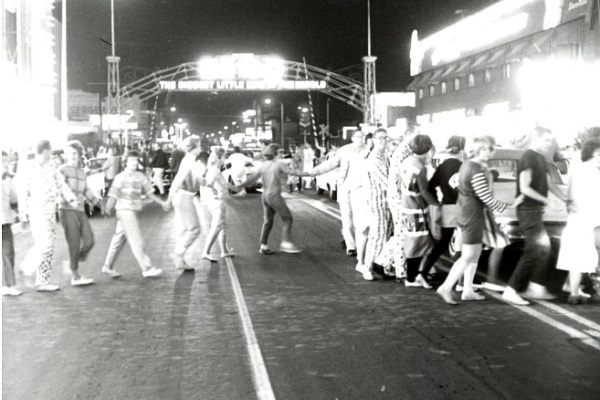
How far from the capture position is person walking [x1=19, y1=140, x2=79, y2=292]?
32.6 ft

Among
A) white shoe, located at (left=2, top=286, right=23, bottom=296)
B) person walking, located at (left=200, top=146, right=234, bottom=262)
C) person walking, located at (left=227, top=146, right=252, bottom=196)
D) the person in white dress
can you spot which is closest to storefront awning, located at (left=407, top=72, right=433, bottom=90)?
person walking, located at (left=227, top=146, right=252, bottom=196)

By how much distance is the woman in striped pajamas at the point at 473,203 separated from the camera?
8.67 meters

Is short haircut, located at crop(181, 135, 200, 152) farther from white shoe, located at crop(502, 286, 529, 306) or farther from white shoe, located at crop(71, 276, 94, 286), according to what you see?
white shoe, located at crop(502, 286, 529, 306)

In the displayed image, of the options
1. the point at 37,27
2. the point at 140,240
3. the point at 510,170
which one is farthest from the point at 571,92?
the point at 37,27

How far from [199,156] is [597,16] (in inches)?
665

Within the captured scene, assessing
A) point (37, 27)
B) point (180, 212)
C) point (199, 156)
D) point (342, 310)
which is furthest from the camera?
point (37, 27)

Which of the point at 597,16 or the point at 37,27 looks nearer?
the point at 597,16

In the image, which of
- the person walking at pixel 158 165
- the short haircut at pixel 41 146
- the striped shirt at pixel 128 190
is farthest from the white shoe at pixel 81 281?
the person walking at pixel 158 165

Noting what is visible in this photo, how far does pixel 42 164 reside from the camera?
32.7ft

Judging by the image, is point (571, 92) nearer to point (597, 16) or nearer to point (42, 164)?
point (597, 16)

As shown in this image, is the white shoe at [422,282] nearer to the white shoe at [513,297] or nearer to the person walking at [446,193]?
the person walking at [446,193]

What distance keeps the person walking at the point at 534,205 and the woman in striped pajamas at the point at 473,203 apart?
0.17m

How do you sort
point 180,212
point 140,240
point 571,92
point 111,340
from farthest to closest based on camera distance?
point 571,92, point 180,212, point 140,240, point 111,340

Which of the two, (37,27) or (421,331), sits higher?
(37,27)
